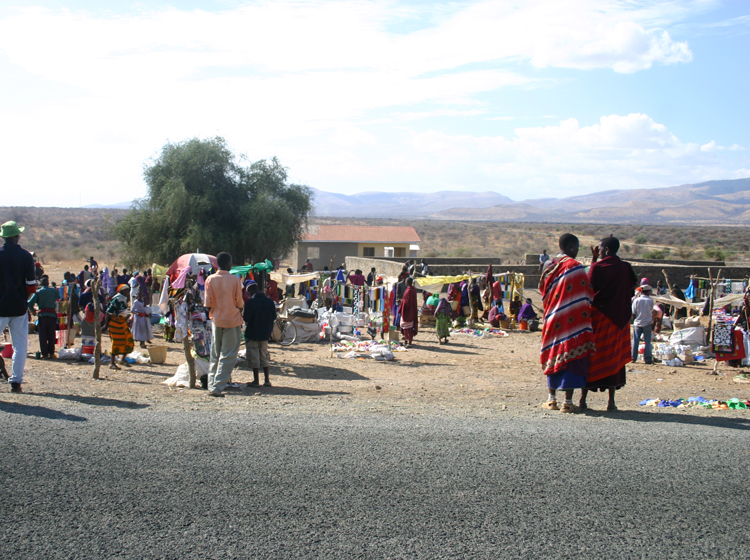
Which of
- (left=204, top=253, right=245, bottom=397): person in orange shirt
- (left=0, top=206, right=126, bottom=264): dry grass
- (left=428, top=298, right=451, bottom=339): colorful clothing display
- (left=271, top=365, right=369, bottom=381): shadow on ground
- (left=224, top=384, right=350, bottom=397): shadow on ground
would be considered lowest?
(left=271, top=365, right=369, bottom=381): shadow on ground

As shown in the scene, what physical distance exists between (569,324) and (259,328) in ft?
15.9

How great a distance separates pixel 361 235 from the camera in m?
44.5

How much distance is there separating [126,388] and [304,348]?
5.79 meters

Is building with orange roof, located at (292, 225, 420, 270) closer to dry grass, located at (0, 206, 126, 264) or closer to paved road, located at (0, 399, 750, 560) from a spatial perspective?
dry grass, located at (0, 206, 126, 264)

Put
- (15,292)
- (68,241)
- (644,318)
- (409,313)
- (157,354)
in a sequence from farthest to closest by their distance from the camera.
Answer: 1. (68,241)
2. (409,313)
3. (644,318)
4. (157,354)
5. (15,292)

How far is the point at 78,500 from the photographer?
3.62 metres

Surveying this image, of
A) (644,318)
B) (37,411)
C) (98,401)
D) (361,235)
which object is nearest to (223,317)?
(98,401)

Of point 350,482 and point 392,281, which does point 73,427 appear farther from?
point 392,281

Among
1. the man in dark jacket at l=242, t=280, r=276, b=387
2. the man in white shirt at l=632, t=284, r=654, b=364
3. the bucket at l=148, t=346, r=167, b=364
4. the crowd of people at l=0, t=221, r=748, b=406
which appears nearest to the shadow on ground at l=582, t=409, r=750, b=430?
the crowd of people at l=0, t=221, r=748, b=406

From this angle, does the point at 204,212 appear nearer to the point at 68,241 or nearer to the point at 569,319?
the point at 569,319

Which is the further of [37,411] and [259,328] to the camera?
[259,328]

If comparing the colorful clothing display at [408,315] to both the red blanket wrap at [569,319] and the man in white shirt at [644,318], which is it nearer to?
the man in white shirt at [644,318]

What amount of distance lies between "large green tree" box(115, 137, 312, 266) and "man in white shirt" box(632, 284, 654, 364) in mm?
19956

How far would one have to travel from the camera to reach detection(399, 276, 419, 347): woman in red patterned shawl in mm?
13875
